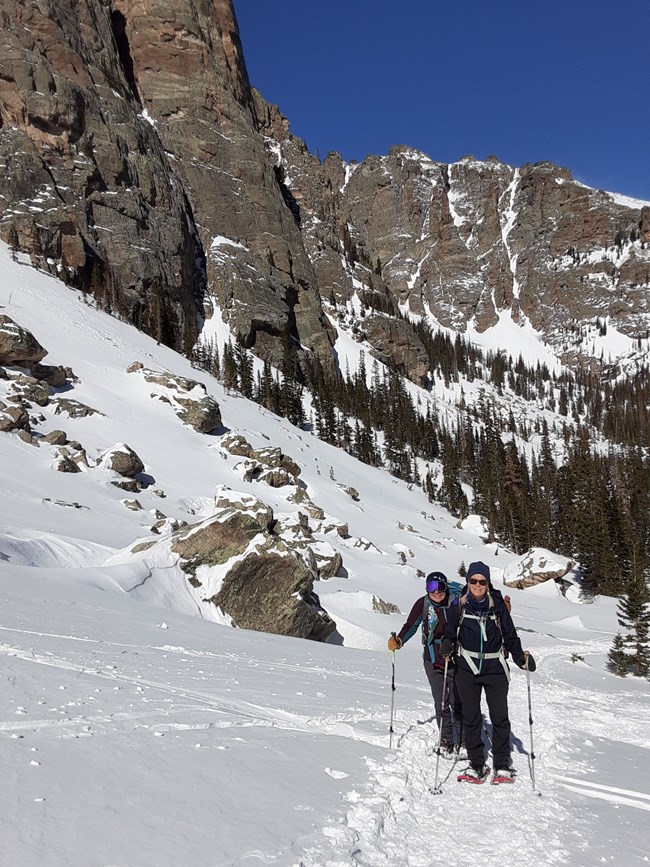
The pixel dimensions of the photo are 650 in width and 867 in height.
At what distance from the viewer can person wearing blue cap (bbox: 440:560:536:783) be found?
5.50m

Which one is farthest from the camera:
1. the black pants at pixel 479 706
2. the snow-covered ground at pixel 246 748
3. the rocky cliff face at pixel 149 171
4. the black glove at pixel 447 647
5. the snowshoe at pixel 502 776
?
the rocky cliff face at pixel 149 171

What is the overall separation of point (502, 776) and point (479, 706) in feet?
2.12

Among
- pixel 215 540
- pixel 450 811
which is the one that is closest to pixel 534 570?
pixel 215 540

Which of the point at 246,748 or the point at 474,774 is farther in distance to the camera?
the point at 474,774

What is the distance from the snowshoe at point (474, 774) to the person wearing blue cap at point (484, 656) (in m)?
0.07

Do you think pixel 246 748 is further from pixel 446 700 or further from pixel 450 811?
pixel 446 700

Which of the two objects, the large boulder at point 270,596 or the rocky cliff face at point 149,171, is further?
the rocky cliff face at point 149,171

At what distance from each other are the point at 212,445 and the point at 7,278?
29.4m

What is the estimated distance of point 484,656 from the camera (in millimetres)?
5520

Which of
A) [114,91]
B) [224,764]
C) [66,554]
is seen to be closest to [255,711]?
[224,764]

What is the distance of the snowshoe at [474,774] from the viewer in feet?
17.0

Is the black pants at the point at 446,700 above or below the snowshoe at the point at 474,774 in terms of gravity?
above

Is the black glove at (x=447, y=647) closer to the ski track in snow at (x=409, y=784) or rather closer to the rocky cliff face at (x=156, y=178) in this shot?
the ski track in snow at (x=409, y=784)

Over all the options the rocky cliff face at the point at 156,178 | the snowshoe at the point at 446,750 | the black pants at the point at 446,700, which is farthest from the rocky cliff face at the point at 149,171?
the snowshoe at the point at 446,750
